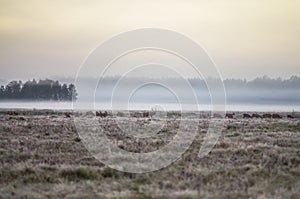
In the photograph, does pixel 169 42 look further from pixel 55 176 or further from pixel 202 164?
pixel 55 176

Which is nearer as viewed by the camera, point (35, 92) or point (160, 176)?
point (160, 176)

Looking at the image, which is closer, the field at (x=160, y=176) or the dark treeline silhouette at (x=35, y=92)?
the field at (x=160, y=176)

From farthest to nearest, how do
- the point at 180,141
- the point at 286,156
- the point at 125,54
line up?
the point at 180,141, the point at 125,54, the point at 286,156

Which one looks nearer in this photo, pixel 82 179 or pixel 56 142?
pixel 82 179

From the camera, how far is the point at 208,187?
488 inches

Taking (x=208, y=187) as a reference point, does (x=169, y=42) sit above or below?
above

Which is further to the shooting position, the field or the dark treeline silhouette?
the dark treeline silhouette

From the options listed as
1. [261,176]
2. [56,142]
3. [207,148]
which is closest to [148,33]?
[207,148]

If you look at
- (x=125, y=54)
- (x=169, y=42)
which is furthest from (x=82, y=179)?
(x=169, y=42)

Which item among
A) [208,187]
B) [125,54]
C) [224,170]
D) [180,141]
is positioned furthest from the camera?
[180,141]

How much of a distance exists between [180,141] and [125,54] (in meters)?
6.55

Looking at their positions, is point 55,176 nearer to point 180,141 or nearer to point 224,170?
point 224,170

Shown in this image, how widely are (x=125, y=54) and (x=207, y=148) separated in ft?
19.6

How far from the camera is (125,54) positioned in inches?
775
